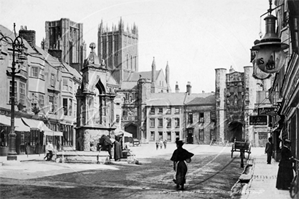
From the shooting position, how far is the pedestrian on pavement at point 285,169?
10430 millimetres

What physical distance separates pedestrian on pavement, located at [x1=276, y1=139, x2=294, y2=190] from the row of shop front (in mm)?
21363

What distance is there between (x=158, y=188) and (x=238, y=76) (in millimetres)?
41447

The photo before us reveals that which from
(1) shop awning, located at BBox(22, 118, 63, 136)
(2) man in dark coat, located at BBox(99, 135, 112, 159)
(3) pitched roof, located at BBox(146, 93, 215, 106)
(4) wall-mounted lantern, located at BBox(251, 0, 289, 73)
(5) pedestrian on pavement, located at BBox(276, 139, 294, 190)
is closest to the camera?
(4) wall-mounted lantern, located at BBox(251, 0, 289, 73)

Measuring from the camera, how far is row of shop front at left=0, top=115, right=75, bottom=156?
29.4 metres

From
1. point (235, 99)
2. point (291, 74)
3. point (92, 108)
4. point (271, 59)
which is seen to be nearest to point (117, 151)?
point (92, 108)

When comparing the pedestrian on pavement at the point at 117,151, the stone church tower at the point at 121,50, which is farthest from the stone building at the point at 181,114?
the stone church tower at the point at 121,50

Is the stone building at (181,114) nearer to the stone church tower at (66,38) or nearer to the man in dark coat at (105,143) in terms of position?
the man in dark coat at (105,143)

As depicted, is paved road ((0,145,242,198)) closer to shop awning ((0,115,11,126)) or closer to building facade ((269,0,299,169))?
building facade ((269,0,299,169))

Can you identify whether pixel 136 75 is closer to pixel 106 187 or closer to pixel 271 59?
pixel 106 187

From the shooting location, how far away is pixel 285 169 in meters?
10.6

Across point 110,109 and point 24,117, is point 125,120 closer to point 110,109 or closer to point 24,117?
point 24,117

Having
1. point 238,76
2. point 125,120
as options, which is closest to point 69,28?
point 125,120

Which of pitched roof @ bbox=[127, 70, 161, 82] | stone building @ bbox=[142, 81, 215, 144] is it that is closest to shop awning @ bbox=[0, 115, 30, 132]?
stone building @ bbox=[142, 81, 215, 144]

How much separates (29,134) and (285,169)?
87.6 ft
